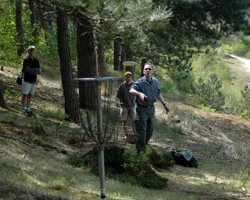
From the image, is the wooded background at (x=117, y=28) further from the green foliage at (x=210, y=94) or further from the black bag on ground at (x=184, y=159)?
the green foliage at (x=210, y=94)

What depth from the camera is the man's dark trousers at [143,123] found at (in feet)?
26.9

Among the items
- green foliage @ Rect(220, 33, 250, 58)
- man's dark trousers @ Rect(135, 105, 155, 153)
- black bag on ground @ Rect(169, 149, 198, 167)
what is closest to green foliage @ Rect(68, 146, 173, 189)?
man's dark trousers @ Rect(135, 105, 155, 153)

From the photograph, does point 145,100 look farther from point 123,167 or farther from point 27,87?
point 27,87

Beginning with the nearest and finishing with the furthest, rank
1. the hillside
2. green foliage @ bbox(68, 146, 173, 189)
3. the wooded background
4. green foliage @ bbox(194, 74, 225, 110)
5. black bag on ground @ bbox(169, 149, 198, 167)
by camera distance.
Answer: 1. the wooded background
2. the hillside
3. green foliage @ bbox(68, 146, 173, 189)
4. black bag on ground @ bbox(169, 149, 198, 167)
5. green foliage @ bbox(194, 74, 225, 110)

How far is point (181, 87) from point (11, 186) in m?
36.0

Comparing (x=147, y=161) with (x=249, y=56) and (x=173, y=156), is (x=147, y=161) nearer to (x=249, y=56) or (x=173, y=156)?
(x=173, y=156)

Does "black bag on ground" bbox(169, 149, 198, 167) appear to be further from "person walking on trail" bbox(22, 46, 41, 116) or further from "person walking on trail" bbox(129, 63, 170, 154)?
"person walking on trail" bbox(22, 46, 41, 116)

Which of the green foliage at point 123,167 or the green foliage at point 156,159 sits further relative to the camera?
the green foliage at point 156,159

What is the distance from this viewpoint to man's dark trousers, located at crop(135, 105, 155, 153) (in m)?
8.20

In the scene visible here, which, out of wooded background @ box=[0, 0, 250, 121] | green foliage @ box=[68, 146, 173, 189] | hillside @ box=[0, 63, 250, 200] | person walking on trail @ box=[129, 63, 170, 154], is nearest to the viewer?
wooded background @ box=[0, 0, 250, 121]

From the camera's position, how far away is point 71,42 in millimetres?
21000

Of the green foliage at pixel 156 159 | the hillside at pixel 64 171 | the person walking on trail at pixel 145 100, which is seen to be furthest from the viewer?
the green foliage at pixel 156 159

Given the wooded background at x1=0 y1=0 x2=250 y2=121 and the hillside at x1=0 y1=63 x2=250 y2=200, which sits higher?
the wooded background at x1=0 y1=0 x2=250 y2=121

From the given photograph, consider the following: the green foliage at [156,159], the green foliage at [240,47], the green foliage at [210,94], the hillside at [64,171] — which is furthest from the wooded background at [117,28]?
the green foliage at [240,47]
